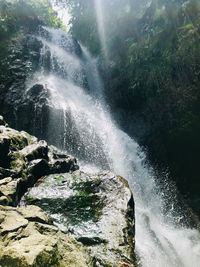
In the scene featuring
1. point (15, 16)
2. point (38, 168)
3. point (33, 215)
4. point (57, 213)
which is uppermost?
point (15, 16)

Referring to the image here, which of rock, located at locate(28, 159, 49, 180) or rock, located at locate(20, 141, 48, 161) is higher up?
rock, located at locate(20, 141, 48, 161)

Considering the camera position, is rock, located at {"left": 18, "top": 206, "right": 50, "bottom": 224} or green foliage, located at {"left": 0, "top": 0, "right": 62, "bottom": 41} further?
green foliage, located at {"left": 0, "top": 0, "right": 62, "bottom": 41}

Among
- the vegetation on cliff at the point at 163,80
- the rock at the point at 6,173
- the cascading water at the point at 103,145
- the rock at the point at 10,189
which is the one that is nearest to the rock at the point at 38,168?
the rock at the point at 6,173

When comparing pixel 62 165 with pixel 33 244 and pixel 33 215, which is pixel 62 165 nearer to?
pixel 33 215

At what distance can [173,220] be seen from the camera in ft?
49.6

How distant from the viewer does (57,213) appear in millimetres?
9414

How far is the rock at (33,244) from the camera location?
5.31m

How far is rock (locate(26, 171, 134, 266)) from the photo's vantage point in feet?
26.0

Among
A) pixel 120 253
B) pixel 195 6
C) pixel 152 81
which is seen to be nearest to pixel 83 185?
pixel 120 253

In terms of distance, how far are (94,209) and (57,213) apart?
1.02m

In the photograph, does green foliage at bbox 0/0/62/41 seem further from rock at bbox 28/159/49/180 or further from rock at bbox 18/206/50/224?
rock at bbox 18/206/50/224

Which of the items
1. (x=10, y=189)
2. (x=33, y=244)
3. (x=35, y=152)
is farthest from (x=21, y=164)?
(x=33, y=244)

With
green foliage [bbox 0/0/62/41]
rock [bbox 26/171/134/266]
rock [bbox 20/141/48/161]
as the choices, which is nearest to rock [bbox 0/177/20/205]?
rock [bbox 26/171/134/266]

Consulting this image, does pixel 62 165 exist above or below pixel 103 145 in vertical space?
below
